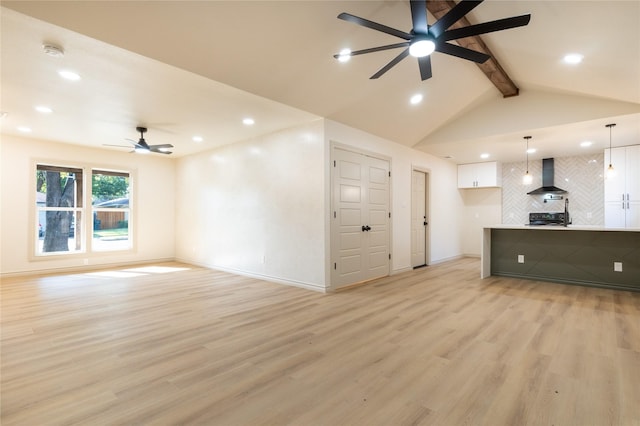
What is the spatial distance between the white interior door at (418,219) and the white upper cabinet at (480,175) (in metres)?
1.78

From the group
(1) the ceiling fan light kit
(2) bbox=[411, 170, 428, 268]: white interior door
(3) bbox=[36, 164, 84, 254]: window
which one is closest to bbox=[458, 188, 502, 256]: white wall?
(2) bbox=[411, 170, 428, 268]: white interior door

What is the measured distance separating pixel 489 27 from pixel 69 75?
4.22 m

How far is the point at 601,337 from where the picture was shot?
295 cm

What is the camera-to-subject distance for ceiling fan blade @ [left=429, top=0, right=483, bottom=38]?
1.99 metres

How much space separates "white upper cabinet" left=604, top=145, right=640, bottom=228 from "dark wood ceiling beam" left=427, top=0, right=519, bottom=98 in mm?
2855

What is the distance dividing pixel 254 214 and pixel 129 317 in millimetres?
2743

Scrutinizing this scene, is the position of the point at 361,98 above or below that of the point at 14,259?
above

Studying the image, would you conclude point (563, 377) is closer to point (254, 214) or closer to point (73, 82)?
point (254, 214)

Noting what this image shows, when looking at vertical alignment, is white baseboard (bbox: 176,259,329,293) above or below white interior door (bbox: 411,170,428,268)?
below

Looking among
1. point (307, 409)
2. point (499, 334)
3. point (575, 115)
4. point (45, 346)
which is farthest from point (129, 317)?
point (575, 115)

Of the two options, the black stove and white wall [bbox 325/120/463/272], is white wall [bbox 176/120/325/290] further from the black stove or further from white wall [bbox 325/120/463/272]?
the black stove

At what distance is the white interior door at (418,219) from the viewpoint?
690cm

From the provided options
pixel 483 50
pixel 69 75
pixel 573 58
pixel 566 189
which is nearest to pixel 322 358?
pixel 69 75

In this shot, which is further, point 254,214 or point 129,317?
point 254,214
